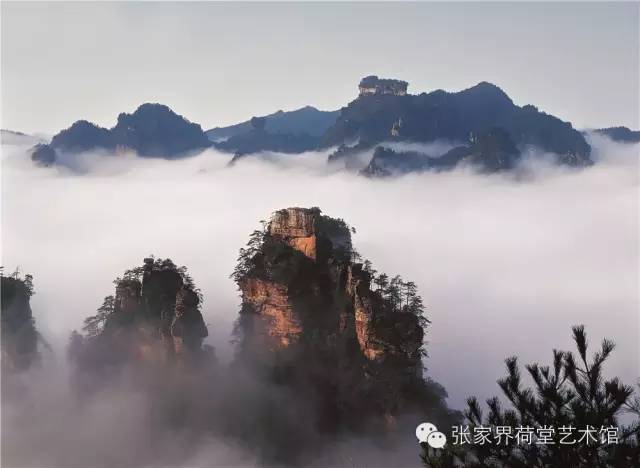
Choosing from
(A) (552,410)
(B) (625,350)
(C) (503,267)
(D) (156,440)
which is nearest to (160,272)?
(D) (156,440)

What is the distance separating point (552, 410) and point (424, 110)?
188 m

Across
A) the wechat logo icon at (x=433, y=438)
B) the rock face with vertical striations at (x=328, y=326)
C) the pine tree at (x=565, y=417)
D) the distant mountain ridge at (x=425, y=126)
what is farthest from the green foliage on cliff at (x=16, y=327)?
the distant mountain ridge at (x=425, y=126)

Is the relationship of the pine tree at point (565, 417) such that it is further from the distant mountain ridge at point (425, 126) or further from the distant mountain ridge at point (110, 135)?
the distant mountain ridge at point (110, 135)

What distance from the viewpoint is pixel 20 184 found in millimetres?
194125

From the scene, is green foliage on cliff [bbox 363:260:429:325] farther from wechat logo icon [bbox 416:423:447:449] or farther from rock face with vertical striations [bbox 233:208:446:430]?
wechat logo icon [bbox 416:423:447:449]

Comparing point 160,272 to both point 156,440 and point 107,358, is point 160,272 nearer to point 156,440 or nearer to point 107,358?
point 107,358

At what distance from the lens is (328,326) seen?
44.2 meters

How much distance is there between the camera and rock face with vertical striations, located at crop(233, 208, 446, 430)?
130ft

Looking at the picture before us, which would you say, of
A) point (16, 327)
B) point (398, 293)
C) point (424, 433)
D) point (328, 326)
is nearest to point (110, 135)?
point (16, 327)

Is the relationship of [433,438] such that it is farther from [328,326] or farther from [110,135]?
[110,135]

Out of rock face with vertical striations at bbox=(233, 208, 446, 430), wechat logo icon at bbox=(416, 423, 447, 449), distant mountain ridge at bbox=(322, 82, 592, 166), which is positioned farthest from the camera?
distant mountain ridge at bbox=(322, 82, 592, 166)

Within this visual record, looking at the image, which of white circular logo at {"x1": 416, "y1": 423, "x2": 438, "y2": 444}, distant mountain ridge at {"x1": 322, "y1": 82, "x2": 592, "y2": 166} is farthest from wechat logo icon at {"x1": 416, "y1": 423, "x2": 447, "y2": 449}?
distant mountain ridge at {"x1": 322, "y1": 82, "x2": 592, "y2": 166}

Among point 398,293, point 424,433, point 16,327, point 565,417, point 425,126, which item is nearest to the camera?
point 565,417

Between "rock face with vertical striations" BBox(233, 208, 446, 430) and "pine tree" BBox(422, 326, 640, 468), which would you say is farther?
"rock face with vertical striations" BBox(233, 208, 446, 430)
